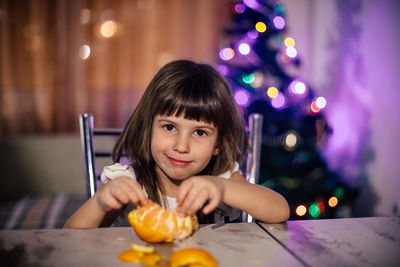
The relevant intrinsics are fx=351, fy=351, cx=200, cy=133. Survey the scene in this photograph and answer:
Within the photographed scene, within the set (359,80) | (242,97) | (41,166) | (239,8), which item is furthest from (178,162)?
(41,166)

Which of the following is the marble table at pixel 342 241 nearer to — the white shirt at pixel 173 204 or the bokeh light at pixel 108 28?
the white shirt at pixel 173 204

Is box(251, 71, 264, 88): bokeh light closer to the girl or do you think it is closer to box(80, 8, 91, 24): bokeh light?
the girl

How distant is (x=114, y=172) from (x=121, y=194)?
36cm

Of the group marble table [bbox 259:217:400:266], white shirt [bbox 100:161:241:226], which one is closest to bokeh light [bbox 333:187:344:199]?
white shirt [bbox 100:161:241:226]

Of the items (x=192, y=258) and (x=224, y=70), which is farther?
(x=224, y=70)

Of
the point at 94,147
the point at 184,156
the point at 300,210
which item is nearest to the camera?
the point at 184,156

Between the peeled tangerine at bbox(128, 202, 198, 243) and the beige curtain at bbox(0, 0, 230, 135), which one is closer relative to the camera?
the peeled tangerine at bbox(128, 202, 198, 243)

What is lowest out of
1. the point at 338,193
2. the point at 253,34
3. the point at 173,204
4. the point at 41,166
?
the point at 41,166

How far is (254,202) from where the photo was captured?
2.79ft

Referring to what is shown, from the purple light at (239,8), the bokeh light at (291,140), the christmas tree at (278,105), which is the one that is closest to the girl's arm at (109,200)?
the christmas tree at (278,105)

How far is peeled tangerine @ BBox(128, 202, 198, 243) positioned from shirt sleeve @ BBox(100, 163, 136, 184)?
16.0 inches

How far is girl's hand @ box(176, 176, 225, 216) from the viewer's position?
683 millimetres

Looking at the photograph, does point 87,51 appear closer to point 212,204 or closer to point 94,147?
point 94,147

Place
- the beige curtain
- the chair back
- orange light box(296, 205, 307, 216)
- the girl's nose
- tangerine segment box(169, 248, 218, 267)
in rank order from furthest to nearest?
the beige curtain → orange light box(296, 205, 307, 216) → the chair back → the girl's nose → tangerine segment box(169, 248, 218, 267)
